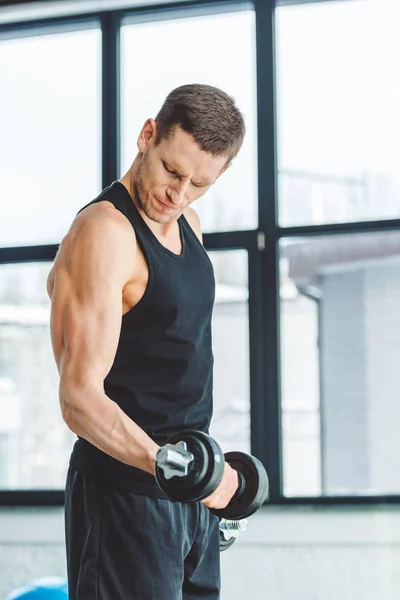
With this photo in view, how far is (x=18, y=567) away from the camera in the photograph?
3.42 m

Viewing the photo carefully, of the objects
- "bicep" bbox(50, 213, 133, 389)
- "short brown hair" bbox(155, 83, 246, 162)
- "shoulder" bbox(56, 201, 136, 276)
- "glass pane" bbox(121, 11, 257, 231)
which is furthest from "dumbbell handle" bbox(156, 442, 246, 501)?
"glass pane" bbox(121, 11, 257, 231)

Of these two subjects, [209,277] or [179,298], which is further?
[209,277]

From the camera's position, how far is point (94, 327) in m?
1.50

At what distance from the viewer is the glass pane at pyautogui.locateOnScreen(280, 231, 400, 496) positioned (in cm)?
325

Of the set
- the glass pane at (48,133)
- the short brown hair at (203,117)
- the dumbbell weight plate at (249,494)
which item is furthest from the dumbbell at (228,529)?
the glass pane at (48,133)

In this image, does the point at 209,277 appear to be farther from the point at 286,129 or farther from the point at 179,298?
the point at 286,129

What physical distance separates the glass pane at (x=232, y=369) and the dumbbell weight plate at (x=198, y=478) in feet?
6.39

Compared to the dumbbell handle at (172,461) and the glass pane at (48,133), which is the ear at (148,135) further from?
the glass pane at (48,133)

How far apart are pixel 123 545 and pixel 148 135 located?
30.9 inches

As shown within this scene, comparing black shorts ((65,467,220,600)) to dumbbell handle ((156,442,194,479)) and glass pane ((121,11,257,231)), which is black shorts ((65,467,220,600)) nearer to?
dumbbell handle ((156,442,194,479))

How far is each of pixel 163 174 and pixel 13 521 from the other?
87.3 inches

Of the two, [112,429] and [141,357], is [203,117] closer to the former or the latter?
[141,357]

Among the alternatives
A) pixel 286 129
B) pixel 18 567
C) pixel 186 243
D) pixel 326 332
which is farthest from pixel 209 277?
pixel 18 567

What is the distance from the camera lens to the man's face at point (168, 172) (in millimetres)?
1661
